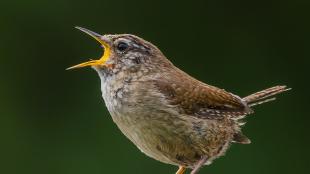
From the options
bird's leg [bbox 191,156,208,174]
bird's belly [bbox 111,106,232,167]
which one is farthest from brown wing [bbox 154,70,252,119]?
bird's leg [bbox 191,156,208,174]

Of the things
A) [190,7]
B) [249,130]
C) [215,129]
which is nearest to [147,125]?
[215,129]

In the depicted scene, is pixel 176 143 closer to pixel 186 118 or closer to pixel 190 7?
pixel 186 118

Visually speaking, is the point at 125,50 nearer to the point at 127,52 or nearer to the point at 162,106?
the point at 127,52

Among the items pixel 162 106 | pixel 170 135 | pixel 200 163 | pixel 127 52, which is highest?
pixel 127 52

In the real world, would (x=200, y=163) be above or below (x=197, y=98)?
below

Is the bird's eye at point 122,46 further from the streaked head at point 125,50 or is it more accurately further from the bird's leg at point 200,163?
the bird's leg at point 200,163

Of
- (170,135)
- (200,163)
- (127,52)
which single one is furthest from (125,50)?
(200,163)

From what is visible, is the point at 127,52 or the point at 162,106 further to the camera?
the point at 127,52
